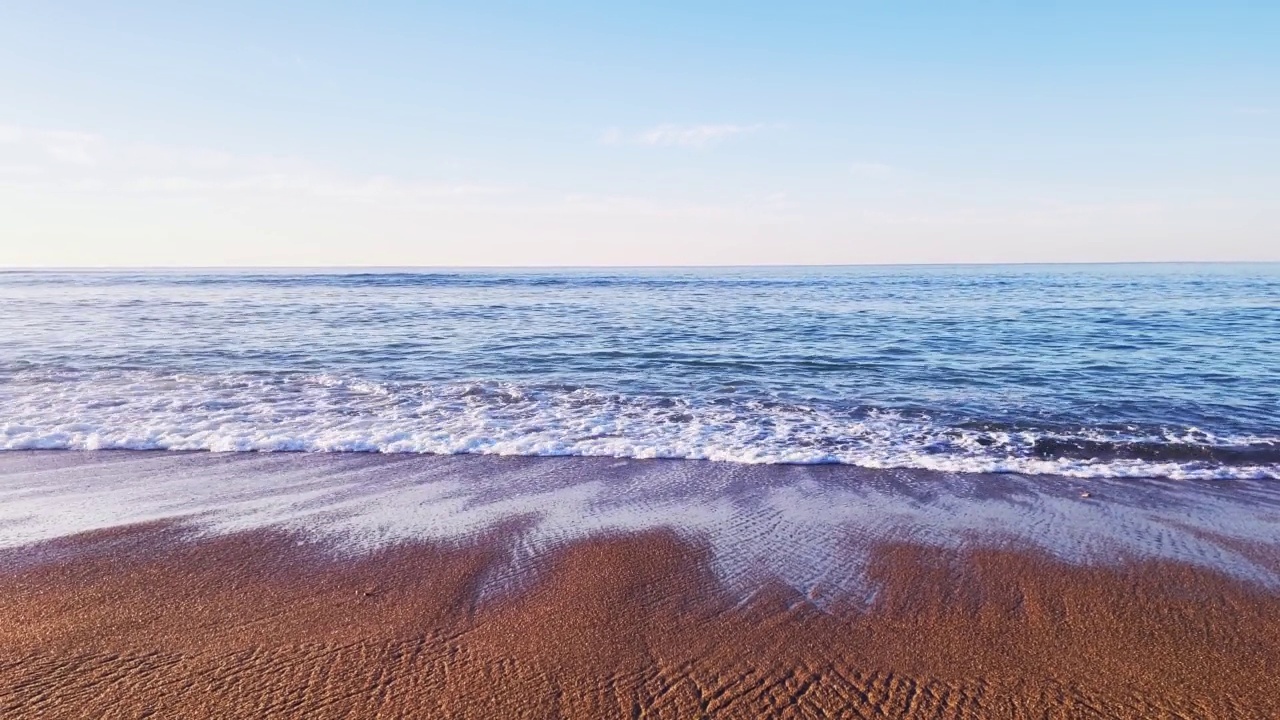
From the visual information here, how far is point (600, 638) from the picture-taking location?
4090 mm

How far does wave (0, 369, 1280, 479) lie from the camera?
8.41 metres

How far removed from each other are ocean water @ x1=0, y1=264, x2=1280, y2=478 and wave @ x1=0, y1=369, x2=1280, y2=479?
0.17 feet

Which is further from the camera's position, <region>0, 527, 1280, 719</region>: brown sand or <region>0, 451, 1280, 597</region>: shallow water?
<region>0, 451, 1280, 597</region>: shallow water

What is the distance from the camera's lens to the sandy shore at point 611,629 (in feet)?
11.5

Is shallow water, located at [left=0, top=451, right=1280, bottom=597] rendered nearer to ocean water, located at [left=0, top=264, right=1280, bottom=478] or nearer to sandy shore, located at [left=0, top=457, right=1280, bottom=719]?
sandy shore, located at [left=0, top=457, right=1280, bottom=719]

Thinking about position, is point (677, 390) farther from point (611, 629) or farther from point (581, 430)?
point (611, 629)

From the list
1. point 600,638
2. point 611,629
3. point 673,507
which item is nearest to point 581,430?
point 673,507

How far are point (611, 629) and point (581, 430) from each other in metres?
5.64

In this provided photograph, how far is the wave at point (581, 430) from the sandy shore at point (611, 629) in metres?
2.78

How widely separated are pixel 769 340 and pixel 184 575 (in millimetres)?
17281

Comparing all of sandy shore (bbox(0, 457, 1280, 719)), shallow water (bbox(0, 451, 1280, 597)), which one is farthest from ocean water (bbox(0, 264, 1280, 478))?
sandy shore (bbox(0, 457, 1280, 719))

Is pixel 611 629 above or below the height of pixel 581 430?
above

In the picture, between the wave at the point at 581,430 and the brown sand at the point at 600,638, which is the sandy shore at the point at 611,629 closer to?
the brown sand at the point at 600,638

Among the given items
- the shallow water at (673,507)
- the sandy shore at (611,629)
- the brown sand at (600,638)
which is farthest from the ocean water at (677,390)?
the brown sand at (600,638)
